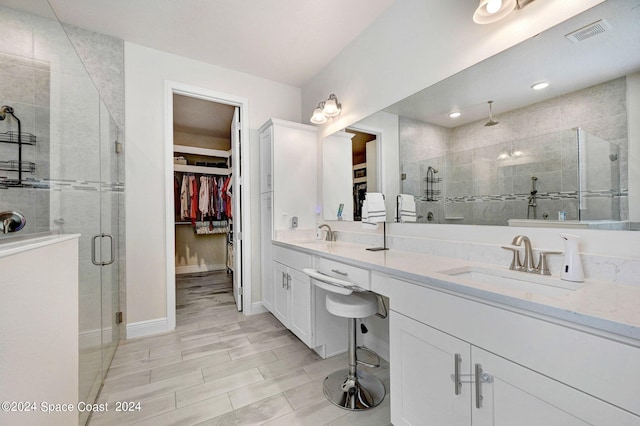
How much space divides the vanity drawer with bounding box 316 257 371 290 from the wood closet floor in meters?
0.74

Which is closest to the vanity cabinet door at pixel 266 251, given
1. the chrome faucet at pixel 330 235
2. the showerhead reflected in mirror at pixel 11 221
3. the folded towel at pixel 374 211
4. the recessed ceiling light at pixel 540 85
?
the chrome faucet at pixel 330 235

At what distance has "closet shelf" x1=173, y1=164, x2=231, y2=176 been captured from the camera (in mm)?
4660

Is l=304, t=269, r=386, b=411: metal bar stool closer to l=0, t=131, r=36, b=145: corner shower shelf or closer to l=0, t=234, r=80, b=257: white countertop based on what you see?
l=0, t=234, r=80, b=257: white countertop

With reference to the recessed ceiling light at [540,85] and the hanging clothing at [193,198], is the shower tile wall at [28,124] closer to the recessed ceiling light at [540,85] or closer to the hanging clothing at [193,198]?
the recessed ceiling light at [540,85]

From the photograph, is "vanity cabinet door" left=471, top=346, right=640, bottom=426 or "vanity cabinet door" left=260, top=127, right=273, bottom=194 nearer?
"vanity cabinet door" left=471, top=346, right=640, bottom=426

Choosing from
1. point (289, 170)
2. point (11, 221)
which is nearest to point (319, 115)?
point (289, 170)

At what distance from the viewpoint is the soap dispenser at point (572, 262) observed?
106cm

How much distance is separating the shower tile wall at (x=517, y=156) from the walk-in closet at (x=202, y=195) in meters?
3.57

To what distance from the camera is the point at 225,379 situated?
1.80m

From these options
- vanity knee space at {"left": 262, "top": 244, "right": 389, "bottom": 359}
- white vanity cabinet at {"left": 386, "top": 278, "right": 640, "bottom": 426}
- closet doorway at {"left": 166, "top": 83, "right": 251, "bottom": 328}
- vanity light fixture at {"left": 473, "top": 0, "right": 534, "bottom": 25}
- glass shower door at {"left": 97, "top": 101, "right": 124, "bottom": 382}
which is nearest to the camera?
white vanity cabinet at {"left": 386, "top": 278, "right": 640, "bottom": 426}

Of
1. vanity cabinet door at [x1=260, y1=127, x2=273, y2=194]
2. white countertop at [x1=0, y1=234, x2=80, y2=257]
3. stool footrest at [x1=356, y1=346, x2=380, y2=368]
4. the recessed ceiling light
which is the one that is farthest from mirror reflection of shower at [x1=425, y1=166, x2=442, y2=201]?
white countertop at [x1=0, y1=234, x2=80, y2=257]

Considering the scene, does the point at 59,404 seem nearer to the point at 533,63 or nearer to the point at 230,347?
the point at 230,347

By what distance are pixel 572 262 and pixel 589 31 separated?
991 millimetres

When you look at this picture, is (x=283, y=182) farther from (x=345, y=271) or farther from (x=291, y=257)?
(x=345, y=271)
